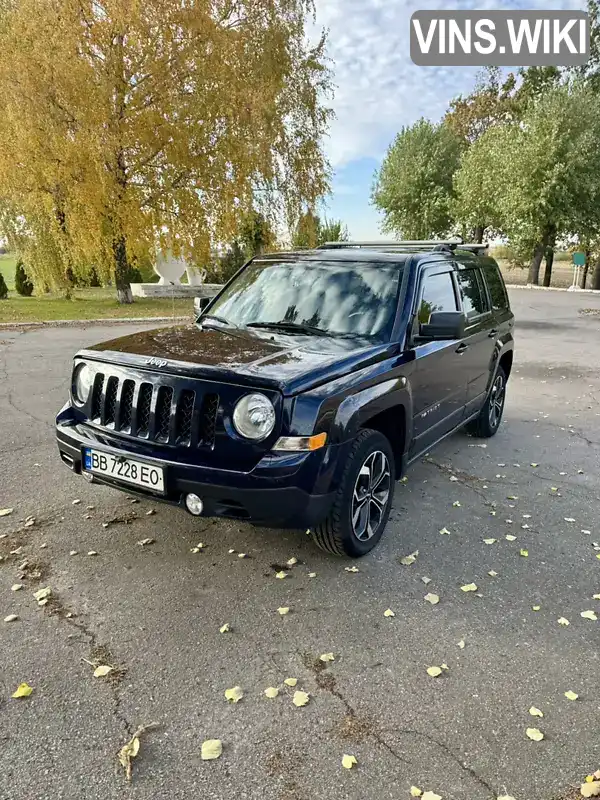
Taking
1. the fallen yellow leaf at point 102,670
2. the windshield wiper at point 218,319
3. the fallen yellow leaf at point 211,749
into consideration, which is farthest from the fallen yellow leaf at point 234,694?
the windshield wiper at point 218,319

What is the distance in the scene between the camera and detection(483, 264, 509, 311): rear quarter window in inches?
232

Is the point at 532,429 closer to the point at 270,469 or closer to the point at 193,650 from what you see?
the point at 270,469

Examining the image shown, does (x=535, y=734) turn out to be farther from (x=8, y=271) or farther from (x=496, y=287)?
(x=8, y=271)

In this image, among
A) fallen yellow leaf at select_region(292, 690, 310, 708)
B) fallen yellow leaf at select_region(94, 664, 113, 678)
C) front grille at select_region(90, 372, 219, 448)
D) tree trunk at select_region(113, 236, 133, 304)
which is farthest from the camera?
tree trunk at select_region(113, 236, 133, 304)

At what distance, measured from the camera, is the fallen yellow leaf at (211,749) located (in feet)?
7.30

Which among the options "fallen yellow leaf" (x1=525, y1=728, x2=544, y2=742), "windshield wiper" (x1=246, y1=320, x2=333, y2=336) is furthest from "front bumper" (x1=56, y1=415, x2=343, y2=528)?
"fallen yellow leaf" (x1=525, y1=728, x2=544, y2=742)

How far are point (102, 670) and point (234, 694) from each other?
0.62 m

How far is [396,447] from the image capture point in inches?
159

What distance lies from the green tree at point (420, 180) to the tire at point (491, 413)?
108ft

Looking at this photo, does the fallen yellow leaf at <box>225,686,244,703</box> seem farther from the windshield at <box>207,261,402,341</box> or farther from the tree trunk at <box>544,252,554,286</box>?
the tree trunk at <box>544,252,554,286</box>

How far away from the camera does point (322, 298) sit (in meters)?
4.24

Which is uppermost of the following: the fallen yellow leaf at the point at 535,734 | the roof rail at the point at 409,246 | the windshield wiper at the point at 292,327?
the roof rail at the point at 409,246

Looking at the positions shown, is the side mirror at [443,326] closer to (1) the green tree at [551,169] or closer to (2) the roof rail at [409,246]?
(2) the roof rail at [409,246]

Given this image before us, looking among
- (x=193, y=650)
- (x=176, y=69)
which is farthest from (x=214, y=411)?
(x=176, y=69)
